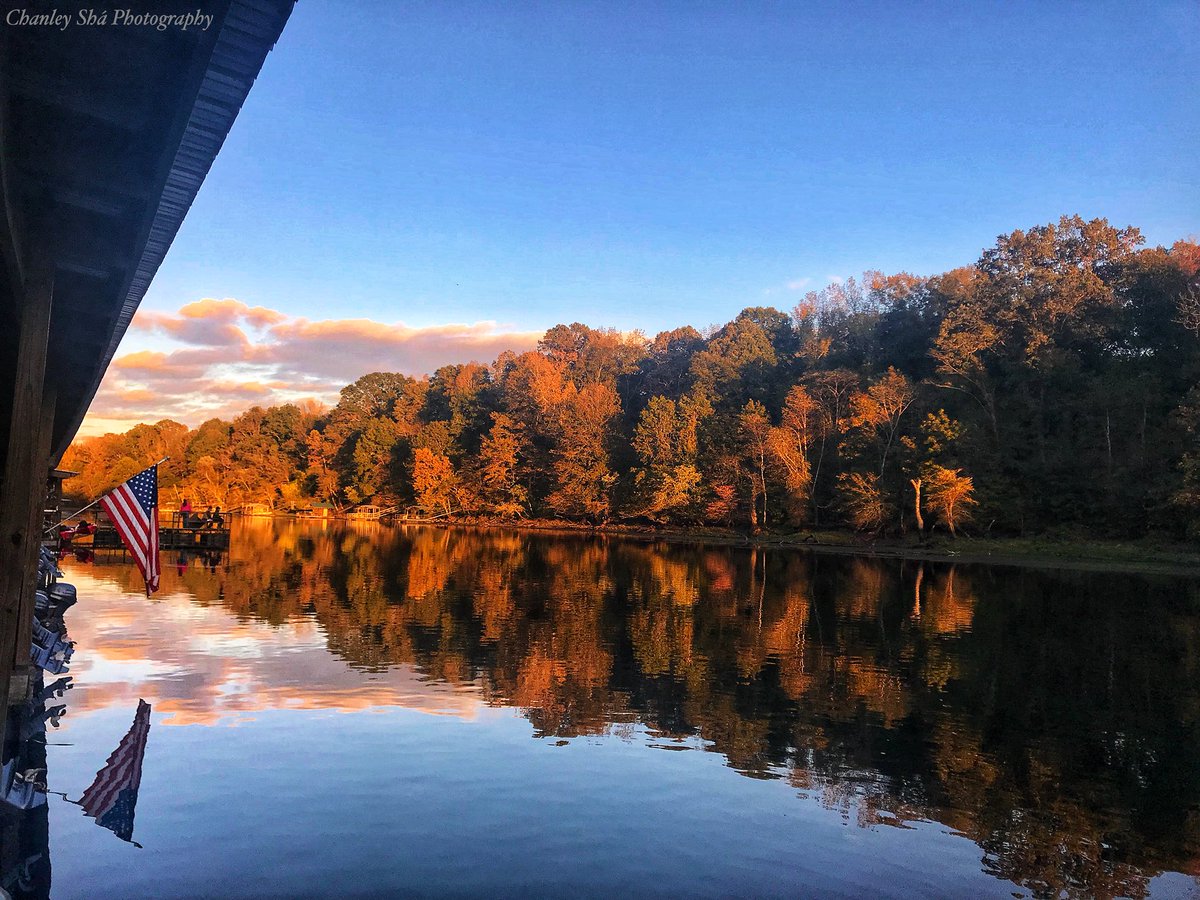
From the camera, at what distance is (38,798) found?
8.65m

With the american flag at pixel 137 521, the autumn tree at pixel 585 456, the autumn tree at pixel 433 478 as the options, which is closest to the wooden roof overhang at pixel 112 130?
the american flag at pixel 137 521

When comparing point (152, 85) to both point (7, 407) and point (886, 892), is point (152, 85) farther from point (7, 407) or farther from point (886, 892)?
point (7, 407)

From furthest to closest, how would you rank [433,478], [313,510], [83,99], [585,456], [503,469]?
[313,510]
[433,478]
[503,469]
[585,456]
[83,99]

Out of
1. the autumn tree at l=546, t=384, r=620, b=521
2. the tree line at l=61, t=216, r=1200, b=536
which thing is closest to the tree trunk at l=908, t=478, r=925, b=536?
the tree line at l=61, t=216, r=1200, b=536

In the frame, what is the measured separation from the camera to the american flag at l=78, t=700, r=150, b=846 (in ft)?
27.6

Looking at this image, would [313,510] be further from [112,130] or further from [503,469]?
[112,130]

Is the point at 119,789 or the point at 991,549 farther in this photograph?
the point at 991,549

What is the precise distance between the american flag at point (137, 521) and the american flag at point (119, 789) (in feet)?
6.79

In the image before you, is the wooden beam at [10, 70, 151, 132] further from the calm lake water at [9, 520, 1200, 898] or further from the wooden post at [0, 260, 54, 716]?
the calm lake water at [9, 520, 1200, 898]

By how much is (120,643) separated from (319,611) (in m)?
6.35

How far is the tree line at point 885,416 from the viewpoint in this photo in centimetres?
5550

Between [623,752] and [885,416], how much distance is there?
54.3m

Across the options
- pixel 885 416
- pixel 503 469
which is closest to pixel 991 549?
pixel 885 416

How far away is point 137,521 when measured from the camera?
38.2ft
